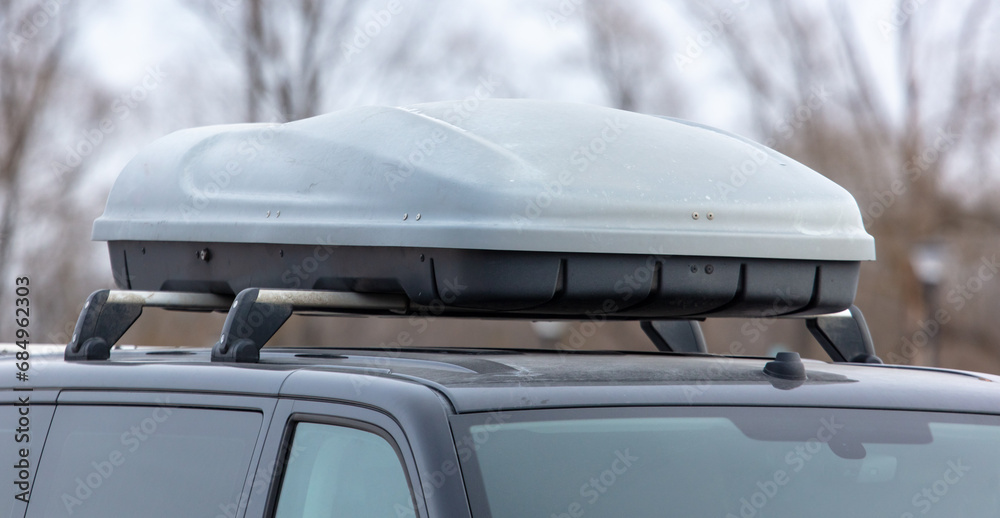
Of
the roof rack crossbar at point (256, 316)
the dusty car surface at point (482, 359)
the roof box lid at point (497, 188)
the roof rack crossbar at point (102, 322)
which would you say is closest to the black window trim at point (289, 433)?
the dusty car surface at point (482, 359)

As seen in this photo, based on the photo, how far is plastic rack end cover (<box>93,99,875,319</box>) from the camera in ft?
8.63

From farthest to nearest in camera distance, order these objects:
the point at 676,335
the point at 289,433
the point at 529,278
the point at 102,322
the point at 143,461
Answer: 1. the point at 676,335
2. the point at 102,322
3. the point at 529,278
4. the point at 143,461
5. the point at 289,433

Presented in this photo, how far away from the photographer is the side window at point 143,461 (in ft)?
7.50

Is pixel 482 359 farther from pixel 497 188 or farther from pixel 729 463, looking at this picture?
pixel 729 463

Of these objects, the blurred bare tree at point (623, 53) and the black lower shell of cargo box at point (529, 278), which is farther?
the blurred bare tree at point (623, 53)

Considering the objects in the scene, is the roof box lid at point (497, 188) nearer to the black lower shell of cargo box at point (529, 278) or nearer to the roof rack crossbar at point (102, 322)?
the black lower shell of cargo box at point (529, 278)

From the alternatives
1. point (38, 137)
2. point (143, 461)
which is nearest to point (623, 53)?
point (38, 137)

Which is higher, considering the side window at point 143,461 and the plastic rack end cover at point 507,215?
the plastic rack end cover at point 507,215

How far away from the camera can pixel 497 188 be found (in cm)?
260

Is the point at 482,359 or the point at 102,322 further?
the point at 102,322

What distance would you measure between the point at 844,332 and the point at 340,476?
1.86 metres

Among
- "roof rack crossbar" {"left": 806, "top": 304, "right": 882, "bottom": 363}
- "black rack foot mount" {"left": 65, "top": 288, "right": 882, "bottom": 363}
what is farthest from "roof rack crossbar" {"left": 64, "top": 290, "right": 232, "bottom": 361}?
"roof rack crossbar" {"left": 806, "top": 304, "right": 882, "bottom": 363}

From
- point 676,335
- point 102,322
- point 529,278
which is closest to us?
point 529,278

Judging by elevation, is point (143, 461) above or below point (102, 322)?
below
